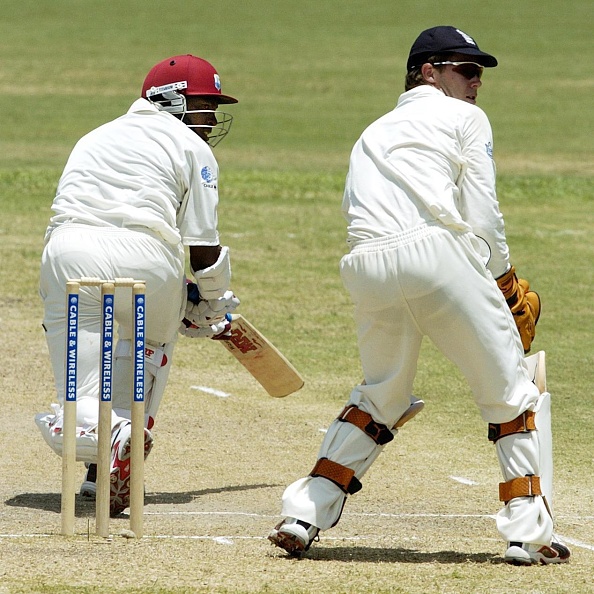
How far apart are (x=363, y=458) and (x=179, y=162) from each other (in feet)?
5.29

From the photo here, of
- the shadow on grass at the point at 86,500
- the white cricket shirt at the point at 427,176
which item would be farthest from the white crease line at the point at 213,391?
the white cricket shirt at the point at 427,176

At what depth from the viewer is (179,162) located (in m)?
5.85

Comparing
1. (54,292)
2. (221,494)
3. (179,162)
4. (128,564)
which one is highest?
(179,162)

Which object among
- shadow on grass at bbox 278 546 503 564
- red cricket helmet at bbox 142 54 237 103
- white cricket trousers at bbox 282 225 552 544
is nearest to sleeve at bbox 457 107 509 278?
white cricket trousers at bbox 282 225 552 544

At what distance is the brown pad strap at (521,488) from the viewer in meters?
4.89

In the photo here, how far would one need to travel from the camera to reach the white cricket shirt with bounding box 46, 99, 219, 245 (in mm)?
5797

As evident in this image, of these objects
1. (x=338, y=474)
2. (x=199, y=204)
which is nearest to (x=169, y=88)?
(x=199, y=204)

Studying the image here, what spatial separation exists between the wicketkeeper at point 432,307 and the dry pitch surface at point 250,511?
0.23 metres

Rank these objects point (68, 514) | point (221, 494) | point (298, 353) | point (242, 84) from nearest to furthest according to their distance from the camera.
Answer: point (68, 514), point (221, 494), point (298, 353), point (242, 84)

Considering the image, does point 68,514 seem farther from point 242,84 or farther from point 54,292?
point 242,84

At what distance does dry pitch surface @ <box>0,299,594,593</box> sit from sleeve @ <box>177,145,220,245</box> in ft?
3.88

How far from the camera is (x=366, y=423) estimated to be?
5031mm

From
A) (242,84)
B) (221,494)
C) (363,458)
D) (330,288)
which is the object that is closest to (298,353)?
(330,288)

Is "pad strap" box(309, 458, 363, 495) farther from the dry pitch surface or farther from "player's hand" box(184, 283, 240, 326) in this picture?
"player's hand" box(184, 283, 240, 326)
